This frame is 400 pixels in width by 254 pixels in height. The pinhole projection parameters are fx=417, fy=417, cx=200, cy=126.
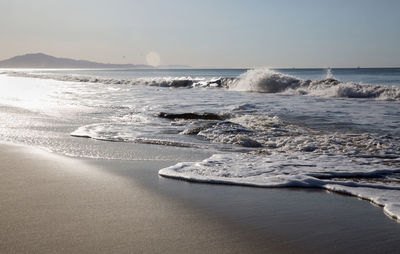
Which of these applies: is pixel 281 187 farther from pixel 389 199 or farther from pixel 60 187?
pixel 60 187

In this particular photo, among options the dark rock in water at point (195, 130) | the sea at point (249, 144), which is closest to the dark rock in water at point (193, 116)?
the sea at point (249, 144)

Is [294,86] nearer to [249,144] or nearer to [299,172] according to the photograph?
[249,144]

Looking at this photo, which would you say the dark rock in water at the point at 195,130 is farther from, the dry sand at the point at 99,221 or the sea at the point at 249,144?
the dry sand at the point at 99,221

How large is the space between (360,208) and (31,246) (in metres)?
2.75

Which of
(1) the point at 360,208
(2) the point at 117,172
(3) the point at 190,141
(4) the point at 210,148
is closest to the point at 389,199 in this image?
(1) the point at 360,208

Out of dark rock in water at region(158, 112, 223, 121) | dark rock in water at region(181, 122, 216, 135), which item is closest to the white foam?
dark rock in water at region(181, 122, 216, 135)

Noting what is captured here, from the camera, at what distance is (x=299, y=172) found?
16.6 ft

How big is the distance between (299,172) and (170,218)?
2.28 meters

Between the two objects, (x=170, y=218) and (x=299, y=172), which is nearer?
(x=170, y=218)

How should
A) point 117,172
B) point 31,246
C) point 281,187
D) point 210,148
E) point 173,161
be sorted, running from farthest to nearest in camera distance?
1. point 210,148
2. point 173,161
3. point 117,172
4. point 281,187
5. point 31,246

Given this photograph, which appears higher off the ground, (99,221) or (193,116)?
(99,221)

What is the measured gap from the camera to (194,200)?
391 cm

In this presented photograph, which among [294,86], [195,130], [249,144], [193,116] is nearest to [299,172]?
[249,144]

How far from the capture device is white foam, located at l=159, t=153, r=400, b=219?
4.34 metres
